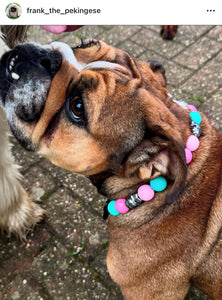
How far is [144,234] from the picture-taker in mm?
2426

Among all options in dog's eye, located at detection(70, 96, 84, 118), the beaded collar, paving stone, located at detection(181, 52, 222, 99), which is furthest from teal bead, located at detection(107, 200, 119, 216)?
paving stone, located at detection(181, 52, 222, 99)

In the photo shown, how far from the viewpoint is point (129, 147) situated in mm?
2174

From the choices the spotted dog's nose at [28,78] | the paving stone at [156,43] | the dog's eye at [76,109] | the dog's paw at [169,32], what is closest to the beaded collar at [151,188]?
the dog's eye at [76,109]

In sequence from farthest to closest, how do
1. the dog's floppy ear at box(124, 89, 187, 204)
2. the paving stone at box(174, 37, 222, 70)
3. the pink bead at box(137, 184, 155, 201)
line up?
the paving stone at box(174, 37, 222, 70) → the pink bead at box(137, 184, 155, 201) → the dog's floppy ear at box(124, 89, 187, 204)

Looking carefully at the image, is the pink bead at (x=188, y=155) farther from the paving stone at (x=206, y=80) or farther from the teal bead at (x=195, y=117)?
the paving stone at (x=206, y=80)

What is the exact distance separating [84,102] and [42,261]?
1.98 metres

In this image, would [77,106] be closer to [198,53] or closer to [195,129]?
[195,129]

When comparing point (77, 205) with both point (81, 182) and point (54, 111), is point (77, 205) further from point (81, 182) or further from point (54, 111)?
point (54, 111)

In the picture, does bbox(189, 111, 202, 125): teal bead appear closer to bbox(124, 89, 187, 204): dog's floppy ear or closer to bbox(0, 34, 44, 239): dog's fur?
bbox(124, 89, 187, 204): dog's floppy ear

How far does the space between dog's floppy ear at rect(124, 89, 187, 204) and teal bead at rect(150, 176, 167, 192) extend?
0.06 m
